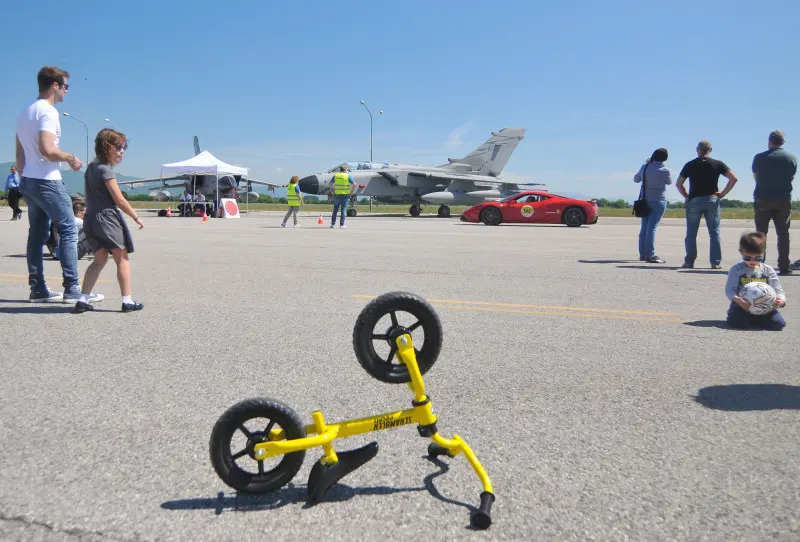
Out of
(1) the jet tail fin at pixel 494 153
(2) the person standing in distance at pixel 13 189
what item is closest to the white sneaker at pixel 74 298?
(2) the person standing in distance at pixel 13 189

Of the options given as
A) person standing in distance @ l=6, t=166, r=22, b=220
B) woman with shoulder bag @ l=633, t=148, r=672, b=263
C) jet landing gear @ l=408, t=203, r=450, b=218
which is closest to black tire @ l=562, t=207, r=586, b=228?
jet landing gear @ l=408, t=203, r=450, b=218

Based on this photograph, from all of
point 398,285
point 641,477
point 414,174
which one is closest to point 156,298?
point 398,285

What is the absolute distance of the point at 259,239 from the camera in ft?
48.5

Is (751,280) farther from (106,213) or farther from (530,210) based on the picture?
(530,210)

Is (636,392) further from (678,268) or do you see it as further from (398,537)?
(678,268)

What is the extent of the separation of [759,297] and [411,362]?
3.93m

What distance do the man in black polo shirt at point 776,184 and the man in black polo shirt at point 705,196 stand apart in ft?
2.13

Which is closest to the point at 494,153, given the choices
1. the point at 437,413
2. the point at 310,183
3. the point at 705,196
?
the point at 310,183

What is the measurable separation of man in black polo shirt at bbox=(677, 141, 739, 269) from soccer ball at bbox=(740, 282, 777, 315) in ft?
15.7

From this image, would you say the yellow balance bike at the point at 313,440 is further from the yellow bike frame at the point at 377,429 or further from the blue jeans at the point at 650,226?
the blue jeans at the point at 650,226

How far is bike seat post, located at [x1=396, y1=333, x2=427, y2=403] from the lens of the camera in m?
2.31

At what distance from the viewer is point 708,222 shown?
9633 mm

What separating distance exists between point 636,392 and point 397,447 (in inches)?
59.0

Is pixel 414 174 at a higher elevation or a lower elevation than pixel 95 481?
higher
